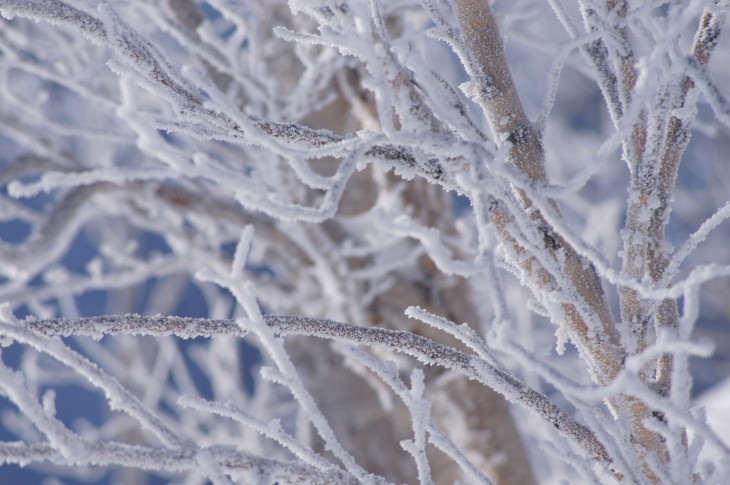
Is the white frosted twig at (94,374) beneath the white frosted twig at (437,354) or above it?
beneath

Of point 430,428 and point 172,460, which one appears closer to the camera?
point 172,460

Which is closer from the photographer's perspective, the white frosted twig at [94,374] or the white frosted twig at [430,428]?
the white frosted twig at [94,374]

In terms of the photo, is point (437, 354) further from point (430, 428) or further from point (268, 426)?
point (268, 426)

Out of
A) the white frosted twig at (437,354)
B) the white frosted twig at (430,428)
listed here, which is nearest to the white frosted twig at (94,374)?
the white frosted twig at (437,354)

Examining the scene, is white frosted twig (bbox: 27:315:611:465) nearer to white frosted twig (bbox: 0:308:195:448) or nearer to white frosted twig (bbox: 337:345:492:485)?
white frosted twig (bbox: 337:345:492:485)

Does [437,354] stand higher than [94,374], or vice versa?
[437,354]

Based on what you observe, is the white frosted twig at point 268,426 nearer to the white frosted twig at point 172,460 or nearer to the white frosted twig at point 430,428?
the white frosted twig at point 172,460

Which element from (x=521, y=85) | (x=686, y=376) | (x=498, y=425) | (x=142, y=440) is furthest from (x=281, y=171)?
(x=521, y=85)

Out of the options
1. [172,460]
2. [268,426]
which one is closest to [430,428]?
[268,426]

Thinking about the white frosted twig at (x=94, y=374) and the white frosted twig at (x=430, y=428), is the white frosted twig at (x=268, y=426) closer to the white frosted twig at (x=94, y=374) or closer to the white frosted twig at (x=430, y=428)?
the white frosted twig at (x=94, y=374)

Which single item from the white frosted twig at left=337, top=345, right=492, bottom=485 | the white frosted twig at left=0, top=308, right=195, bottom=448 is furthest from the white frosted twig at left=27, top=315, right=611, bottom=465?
the white frosted twig at left=0, top=308, right=195, bottom=448

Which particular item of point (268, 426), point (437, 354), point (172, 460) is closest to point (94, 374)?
point (172, 460)

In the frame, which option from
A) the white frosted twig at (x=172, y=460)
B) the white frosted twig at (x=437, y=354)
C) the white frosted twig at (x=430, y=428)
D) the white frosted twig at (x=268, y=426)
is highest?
the white frosted twig at (x=437, y=354)

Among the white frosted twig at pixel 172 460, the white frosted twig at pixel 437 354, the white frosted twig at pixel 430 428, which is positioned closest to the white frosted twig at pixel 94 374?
the white frosted twig at pixel 172 460
